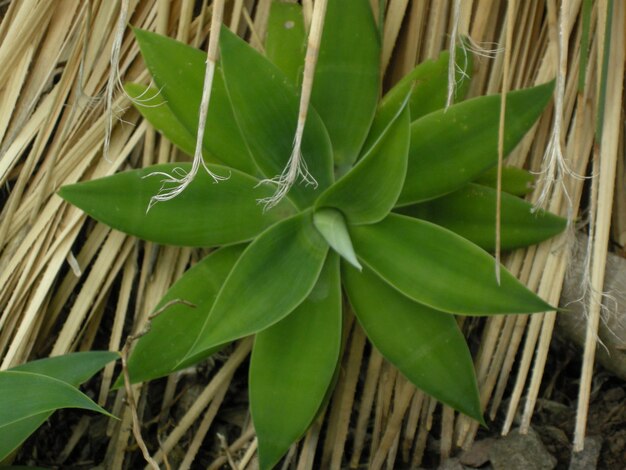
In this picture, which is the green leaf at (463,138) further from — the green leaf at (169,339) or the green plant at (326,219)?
the green leaf at (169,339)

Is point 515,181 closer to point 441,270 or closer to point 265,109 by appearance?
point 441,270

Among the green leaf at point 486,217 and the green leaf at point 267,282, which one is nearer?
the green leaf at point 267,282

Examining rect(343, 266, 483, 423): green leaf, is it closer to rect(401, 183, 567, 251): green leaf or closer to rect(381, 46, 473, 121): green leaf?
rect(401, 183, 567, 251): green leaf

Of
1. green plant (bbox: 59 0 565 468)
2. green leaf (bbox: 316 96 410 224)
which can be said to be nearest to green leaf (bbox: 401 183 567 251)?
green plant (bbox: 59 0 565 468)

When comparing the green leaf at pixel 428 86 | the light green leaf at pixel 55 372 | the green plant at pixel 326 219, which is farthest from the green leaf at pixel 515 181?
the light green leaf at pixel 55 372

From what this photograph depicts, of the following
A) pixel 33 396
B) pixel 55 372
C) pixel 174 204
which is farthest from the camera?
pixel 174 204

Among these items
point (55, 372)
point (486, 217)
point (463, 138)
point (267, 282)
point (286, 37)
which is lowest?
point (55, 372)

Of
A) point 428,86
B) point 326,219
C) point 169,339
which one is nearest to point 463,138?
point 428,86
